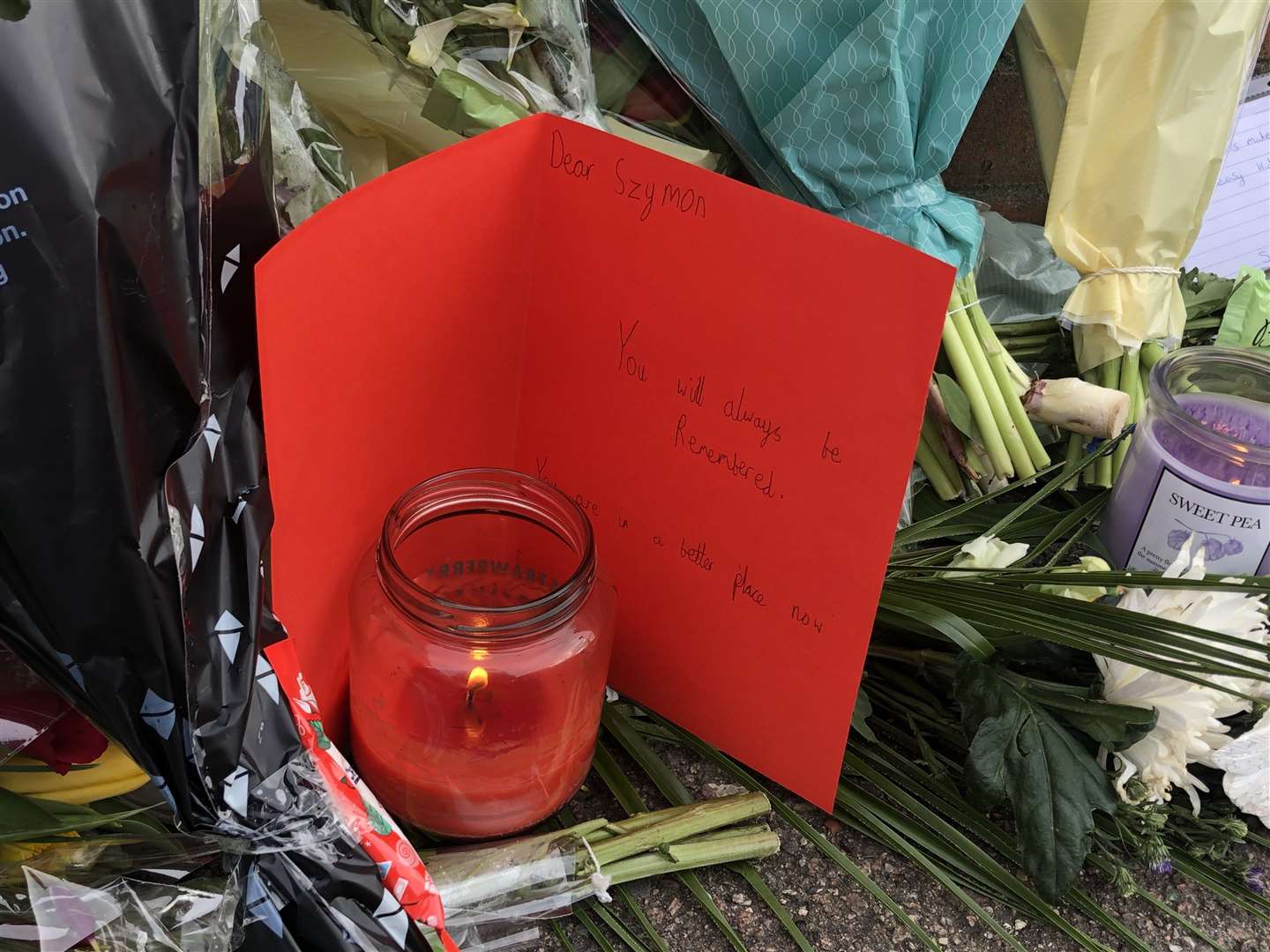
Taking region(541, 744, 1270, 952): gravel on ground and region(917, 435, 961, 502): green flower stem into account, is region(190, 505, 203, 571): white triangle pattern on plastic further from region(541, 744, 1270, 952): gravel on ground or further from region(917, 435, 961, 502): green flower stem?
region(917, 435, 961, 502): green flower stem

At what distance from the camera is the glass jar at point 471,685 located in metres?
0.55

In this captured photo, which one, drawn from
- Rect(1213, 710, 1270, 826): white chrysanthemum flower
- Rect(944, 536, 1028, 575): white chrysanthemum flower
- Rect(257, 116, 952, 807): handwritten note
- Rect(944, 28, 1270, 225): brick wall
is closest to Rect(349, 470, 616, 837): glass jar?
Rect(257, 116, 952, 807): handwritten note

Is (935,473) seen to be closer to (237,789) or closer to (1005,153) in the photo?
(1005,153)

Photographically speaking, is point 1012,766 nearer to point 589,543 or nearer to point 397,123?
point 589,543

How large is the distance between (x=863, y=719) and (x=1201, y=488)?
26 centimetres

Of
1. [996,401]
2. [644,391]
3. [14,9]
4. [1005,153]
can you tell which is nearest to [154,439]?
[14,9]

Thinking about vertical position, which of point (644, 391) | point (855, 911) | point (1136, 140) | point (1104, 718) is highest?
point (1136, 140)

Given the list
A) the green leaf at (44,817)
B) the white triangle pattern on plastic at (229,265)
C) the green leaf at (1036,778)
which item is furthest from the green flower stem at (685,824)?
the white triangle pattern on plastic at (229,265)

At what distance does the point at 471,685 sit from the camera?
0.56 meters

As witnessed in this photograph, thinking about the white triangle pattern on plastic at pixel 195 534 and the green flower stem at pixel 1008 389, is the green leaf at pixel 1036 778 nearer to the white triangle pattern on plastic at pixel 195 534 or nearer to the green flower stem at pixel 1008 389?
the green flower stem at pixel 1008 389

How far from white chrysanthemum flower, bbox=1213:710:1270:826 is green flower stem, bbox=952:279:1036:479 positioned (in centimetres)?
29

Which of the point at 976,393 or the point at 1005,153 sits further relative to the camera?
the point at 1005,153

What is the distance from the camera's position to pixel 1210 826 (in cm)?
63

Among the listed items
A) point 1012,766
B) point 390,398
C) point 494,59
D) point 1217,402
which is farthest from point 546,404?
point 1217,402
